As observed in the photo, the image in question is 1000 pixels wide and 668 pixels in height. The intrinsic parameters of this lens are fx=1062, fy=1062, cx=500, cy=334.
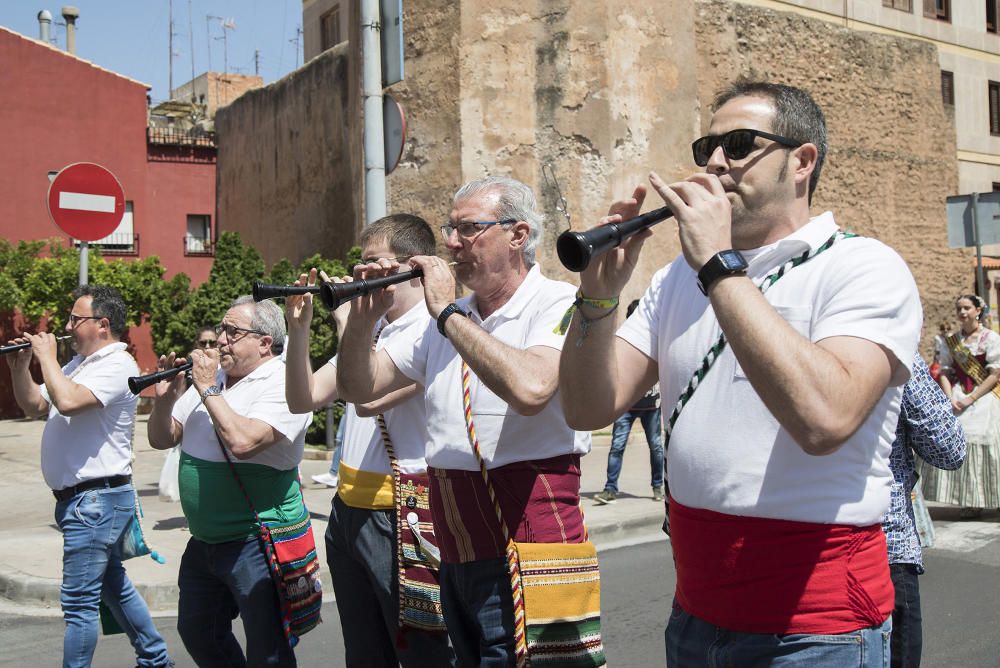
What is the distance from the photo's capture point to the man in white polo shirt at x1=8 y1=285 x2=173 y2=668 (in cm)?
468

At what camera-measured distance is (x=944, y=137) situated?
21.2m

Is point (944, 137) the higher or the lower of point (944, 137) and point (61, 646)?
the higher

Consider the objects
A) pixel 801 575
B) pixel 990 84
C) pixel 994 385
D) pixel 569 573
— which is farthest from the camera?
pixel 990 84

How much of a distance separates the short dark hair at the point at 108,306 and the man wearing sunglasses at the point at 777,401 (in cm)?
353

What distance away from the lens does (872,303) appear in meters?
2.05

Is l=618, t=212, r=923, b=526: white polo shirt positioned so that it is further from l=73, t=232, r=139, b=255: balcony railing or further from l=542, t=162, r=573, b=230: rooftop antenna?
l=73, t=232, r=139, b=255: balcony railing

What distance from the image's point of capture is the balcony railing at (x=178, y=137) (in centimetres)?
2659

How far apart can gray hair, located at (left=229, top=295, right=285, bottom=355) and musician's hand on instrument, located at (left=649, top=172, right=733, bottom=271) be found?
2.61 metres

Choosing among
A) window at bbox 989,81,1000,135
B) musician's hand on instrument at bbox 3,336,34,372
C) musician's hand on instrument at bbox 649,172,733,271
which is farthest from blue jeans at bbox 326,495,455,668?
window at bbox 989,81,1000,135

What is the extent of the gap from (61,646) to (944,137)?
19985 mm

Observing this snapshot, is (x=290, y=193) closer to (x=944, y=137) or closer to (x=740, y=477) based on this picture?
(x=944, y=137)

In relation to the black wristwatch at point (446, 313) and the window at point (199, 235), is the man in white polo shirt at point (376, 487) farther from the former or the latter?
the window at point (199, 235)

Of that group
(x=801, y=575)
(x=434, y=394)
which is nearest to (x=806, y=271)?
(x=801, y=575)

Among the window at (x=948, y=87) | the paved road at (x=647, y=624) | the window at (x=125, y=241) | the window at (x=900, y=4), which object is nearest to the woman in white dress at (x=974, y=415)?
the paved road at (x=647, y=624)
